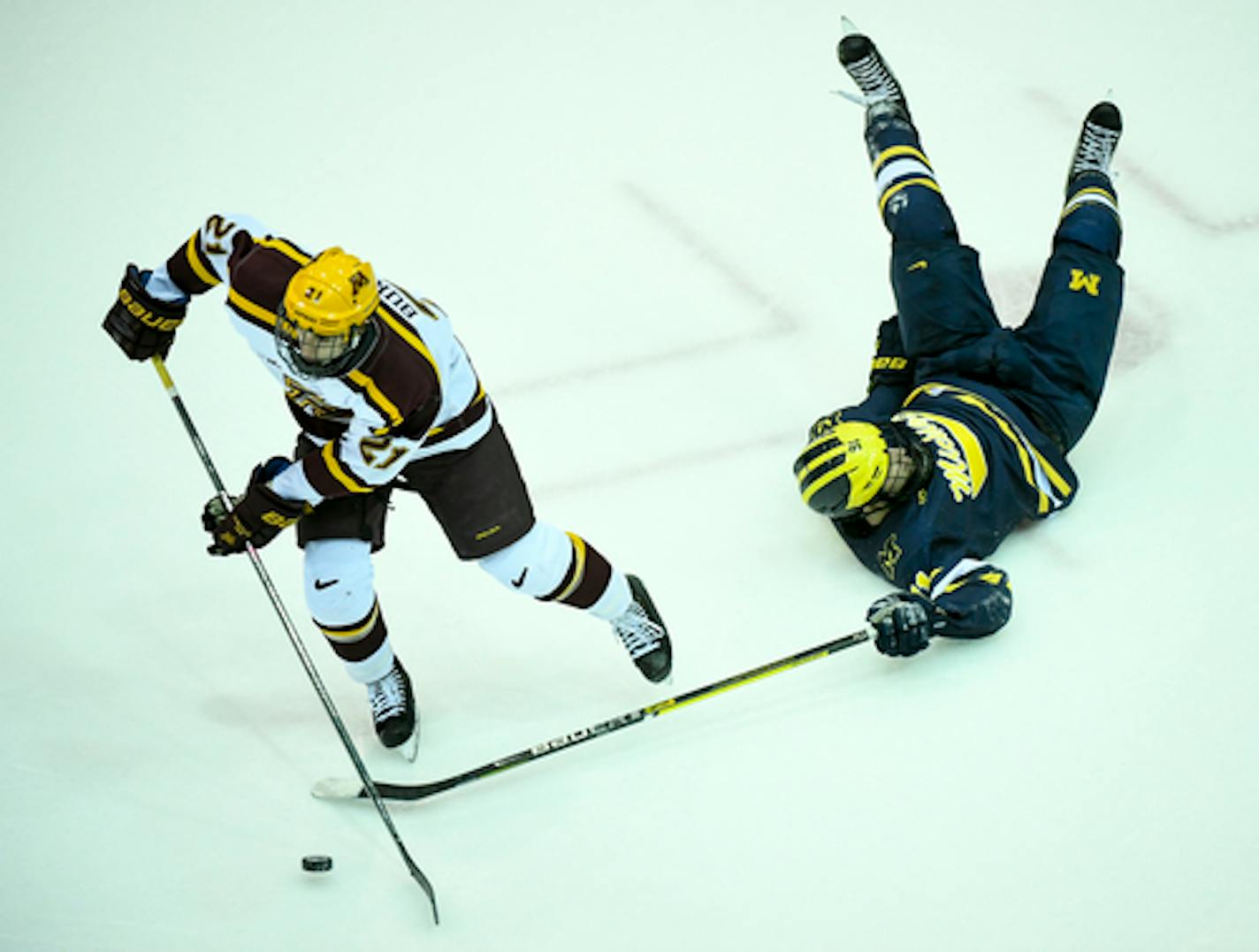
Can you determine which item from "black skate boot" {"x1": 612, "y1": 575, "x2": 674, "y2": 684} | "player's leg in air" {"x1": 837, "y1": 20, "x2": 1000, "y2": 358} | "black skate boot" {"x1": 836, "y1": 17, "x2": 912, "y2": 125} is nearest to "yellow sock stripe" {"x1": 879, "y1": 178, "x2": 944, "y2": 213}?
"player's leg in air" {"x1": 837, "y1": 20, "x2": 1000, "y2": 358}

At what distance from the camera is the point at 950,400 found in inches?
145

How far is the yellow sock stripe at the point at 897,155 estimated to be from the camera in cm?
400

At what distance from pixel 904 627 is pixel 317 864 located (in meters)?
1.20

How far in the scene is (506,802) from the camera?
3193mm

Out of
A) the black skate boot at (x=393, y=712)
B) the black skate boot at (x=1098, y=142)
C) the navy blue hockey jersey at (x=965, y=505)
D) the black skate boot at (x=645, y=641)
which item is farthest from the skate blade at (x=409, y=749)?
the black skate boot at (x=1098, y=142)

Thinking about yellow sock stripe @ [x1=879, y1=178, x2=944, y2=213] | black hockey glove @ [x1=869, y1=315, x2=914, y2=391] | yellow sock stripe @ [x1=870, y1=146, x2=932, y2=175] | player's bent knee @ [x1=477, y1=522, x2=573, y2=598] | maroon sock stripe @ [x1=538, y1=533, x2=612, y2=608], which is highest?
yellow sock stripe @ [x1=870, y1=146, x2=932, y2=175]

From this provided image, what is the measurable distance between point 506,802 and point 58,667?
1.01 meters

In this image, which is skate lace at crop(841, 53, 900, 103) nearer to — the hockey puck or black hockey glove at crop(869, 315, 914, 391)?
black hockey glove at crop(869, 315, 914, 391)

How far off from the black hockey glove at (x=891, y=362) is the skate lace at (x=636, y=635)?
3.10ft

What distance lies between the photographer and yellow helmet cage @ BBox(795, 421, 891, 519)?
3.38 meters

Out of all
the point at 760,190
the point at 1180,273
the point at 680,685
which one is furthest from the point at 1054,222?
the point at 680,685

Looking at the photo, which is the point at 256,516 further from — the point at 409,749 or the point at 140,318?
the point at 409,749

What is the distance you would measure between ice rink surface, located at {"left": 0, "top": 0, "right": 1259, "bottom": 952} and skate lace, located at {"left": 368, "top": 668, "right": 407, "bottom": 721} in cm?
10

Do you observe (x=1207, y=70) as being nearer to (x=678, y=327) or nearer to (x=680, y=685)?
(x=678, y=327)
